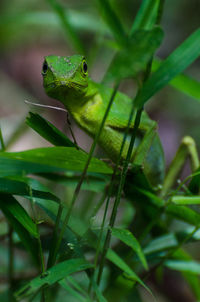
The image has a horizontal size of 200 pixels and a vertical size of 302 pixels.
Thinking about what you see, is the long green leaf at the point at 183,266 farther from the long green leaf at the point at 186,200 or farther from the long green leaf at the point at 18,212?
the long green leaf at the point at 18,212

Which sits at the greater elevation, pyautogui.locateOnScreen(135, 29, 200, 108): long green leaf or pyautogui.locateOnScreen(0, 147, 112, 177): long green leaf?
pyautogui.locateOnScreen(135, 29, 200, 108): long green leaf

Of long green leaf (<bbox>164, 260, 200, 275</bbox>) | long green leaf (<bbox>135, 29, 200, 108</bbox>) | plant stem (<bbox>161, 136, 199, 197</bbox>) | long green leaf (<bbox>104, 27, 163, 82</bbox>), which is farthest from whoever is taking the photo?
plant stem (<bbox>161, 136, 199, 197</bbox>)

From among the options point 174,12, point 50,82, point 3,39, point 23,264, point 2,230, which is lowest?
point 23,264

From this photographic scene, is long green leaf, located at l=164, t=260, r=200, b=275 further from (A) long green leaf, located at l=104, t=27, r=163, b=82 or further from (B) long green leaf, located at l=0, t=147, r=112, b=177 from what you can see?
(A) long green leaf, located at l=104, t=27, r=163, b=82

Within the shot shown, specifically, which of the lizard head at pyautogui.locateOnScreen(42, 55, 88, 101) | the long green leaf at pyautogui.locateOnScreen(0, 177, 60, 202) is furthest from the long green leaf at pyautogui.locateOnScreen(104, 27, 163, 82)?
the lizard head at pyautogui.locateOnScreen(42, 55, 88, 101)

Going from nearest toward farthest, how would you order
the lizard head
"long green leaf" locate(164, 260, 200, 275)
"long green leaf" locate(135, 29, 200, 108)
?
"long green leaf" locate(135, 29, 200, 108)
the lizard head
"long green leaf" locate(164, 260, 200, 275)

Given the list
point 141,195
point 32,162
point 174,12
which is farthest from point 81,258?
point 174,12

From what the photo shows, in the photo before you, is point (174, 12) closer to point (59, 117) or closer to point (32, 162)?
point (59, 117)

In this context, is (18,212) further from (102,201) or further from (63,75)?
(63,75)
